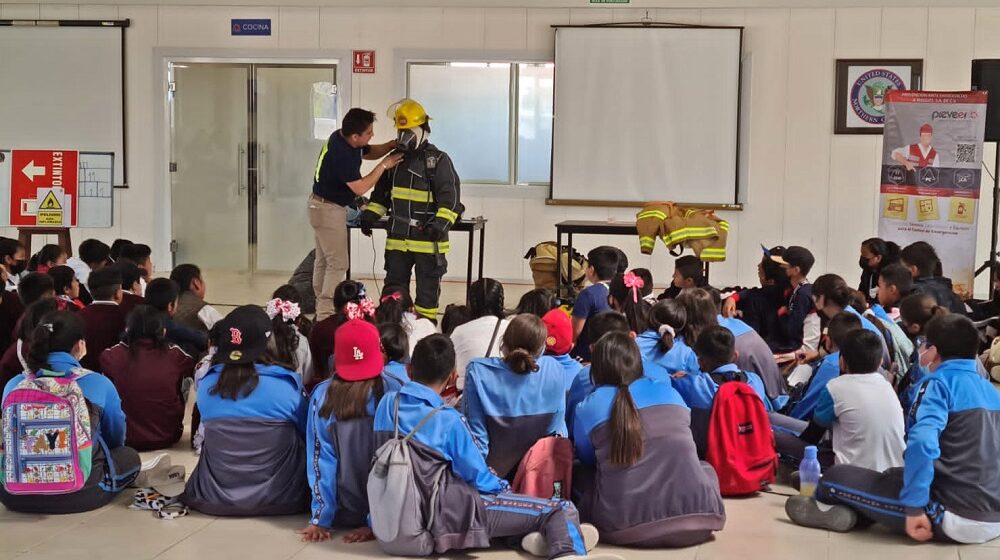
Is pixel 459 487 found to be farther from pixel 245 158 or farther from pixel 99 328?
pixel 245 158

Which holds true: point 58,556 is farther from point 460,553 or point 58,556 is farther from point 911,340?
point 911,340

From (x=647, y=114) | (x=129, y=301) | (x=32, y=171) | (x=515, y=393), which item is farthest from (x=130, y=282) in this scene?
(x=647, y=114)

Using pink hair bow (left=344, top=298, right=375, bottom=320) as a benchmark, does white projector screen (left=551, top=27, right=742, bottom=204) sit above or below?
above

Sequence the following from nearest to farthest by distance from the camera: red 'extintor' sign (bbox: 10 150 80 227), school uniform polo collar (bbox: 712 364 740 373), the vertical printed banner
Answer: school uniform polo collar (bbox: 712 364 740 373) < the vertical printed banner < red 'extintor' sign (bbox: 10 150 80 227)

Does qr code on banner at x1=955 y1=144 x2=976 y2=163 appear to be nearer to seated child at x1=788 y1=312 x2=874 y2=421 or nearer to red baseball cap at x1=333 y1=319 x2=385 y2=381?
seated child at x1=788 y1=312 x2=874 y2=421

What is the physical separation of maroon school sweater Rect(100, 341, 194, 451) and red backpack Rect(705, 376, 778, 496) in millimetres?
2408

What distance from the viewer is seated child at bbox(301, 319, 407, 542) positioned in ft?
14.1

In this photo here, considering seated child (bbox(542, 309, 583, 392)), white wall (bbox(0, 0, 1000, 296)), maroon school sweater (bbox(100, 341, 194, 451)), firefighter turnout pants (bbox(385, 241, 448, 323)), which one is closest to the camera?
seated child (bbox(542, 309, 583, 392))

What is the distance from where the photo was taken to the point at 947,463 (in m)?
4.21

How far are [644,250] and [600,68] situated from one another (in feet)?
10.4

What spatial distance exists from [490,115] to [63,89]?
4.18m

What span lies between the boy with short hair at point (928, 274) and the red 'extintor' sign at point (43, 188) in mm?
6173


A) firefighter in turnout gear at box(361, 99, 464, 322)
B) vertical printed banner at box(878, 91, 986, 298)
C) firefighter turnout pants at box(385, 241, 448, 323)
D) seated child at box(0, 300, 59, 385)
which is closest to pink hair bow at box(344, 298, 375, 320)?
seated child at box(0, 300, 59, 385)

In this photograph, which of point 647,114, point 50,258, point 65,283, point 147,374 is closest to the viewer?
point 147,374
